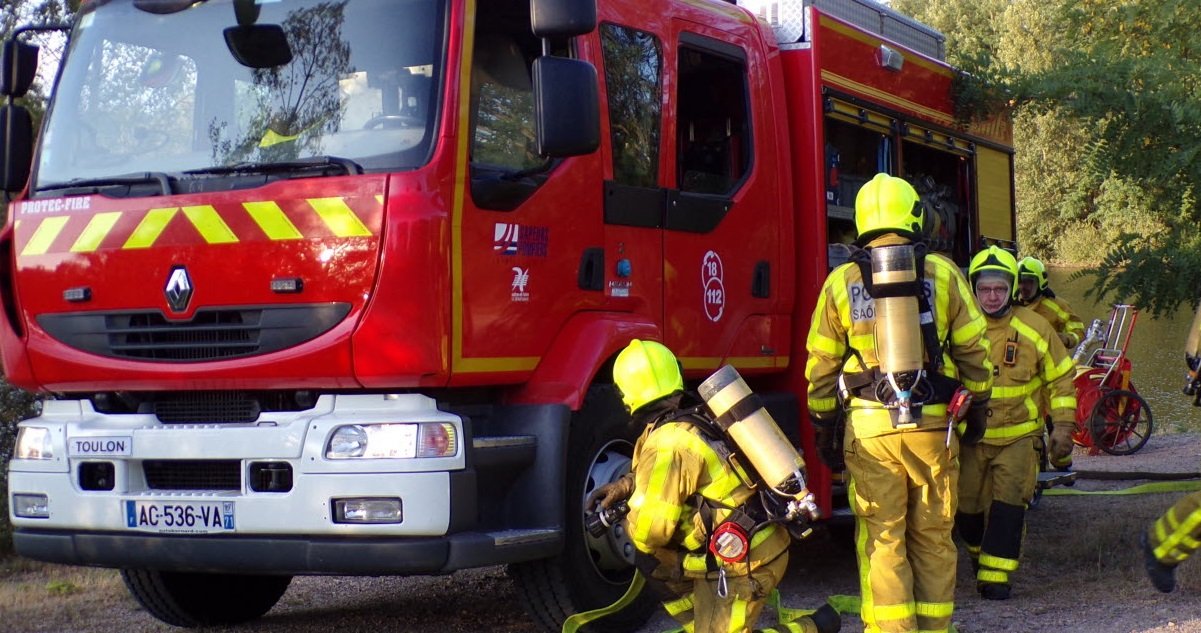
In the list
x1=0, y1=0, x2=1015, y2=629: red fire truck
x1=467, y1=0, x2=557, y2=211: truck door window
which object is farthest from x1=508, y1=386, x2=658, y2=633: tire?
x1=467, y1=0, x2=557, y2=211: truck door window

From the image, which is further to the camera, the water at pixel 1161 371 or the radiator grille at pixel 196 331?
the water at pixel 1161 371

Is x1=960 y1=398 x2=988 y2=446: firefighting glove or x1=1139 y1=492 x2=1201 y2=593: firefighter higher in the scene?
x1=960 y1=398 x2=988 y2=446: firefighting glove

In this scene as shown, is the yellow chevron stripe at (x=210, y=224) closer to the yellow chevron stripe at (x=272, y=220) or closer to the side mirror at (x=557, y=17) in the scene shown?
the yellow chevron stripe at (x=272, y=220)

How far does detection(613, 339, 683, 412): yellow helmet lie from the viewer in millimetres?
4672

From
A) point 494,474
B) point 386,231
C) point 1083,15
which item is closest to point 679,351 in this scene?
point 494,474

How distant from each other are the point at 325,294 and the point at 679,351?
174cm

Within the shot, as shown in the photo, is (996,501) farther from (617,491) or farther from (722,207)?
(617,491)

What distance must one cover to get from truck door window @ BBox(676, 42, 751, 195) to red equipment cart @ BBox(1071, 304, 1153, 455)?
25.7 feet

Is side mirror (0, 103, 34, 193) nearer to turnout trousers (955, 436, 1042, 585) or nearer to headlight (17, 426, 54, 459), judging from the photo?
headlight (17, 426, 54, 459)

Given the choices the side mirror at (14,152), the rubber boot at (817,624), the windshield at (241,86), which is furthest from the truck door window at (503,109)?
the side mirror at (14,152)

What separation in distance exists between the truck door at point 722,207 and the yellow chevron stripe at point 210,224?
1869 mm

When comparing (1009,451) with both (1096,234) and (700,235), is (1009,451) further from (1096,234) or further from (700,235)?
(1096,234)

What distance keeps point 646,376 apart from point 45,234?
2519 millimetres

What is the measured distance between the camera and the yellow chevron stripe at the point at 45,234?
546 centimetres
